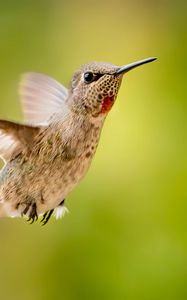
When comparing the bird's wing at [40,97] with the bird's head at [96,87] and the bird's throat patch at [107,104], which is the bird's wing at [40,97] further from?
the bird's throat patch at [107,104]

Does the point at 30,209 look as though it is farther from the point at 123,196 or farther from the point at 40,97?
the point at 123,196

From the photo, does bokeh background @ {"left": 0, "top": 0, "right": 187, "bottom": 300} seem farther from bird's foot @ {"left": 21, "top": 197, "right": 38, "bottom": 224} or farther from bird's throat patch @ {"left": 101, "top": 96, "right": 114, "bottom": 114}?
bird's throat patch @ {"left": 101, "top": 96, "right": 114, "bottom": 114}

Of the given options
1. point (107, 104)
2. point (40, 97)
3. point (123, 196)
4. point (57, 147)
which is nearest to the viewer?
point (107, 104)

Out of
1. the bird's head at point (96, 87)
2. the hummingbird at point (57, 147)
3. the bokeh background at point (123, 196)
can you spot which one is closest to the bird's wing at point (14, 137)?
the hummingbird at point (57, 147)

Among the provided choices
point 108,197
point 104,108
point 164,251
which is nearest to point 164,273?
point 164,251

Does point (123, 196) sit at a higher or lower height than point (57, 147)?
lower

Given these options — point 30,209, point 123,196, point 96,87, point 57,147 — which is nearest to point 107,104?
point 96,87

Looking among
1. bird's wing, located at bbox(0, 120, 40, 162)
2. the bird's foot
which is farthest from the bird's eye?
the bird's foot
